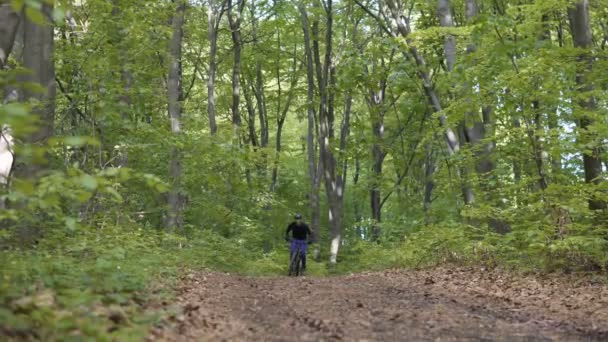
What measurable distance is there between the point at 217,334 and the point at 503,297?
5.08 metres

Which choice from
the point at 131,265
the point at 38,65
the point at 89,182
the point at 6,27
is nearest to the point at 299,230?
the point at 38,65

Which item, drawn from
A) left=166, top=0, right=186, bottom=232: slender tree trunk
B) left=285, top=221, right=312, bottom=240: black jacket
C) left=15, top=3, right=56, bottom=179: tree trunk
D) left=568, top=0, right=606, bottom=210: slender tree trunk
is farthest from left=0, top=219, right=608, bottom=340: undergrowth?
left=568, top=0, right=606, bottom=210: slender tree trunk

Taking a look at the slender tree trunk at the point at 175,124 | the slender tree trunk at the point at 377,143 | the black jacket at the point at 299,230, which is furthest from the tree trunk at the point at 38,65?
the slender tree trunk at the point at 377,143

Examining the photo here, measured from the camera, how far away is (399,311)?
6910 mm

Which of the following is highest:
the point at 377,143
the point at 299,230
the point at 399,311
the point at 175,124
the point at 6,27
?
the point at 6,27

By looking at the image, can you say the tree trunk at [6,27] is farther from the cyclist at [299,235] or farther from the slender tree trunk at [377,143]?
the slender tree trunk at [377,143]

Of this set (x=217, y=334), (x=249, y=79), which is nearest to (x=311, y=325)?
(x=217, y=334)

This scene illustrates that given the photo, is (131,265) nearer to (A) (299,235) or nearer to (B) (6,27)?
(B) (6,27)

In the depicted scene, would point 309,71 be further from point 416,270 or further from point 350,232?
point 350,232

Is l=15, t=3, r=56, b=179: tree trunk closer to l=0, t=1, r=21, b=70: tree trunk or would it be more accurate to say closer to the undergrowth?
l=0, t=1, r=21, b=70: tree trunk

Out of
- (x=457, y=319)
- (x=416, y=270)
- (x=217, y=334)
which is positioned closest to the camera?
(x=217, y=334)

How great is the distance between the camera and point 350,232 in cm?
3809

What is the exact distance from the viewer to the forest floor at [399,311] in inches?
209

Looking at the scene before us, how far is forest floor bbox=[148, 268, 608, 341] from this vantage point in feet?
17.4
